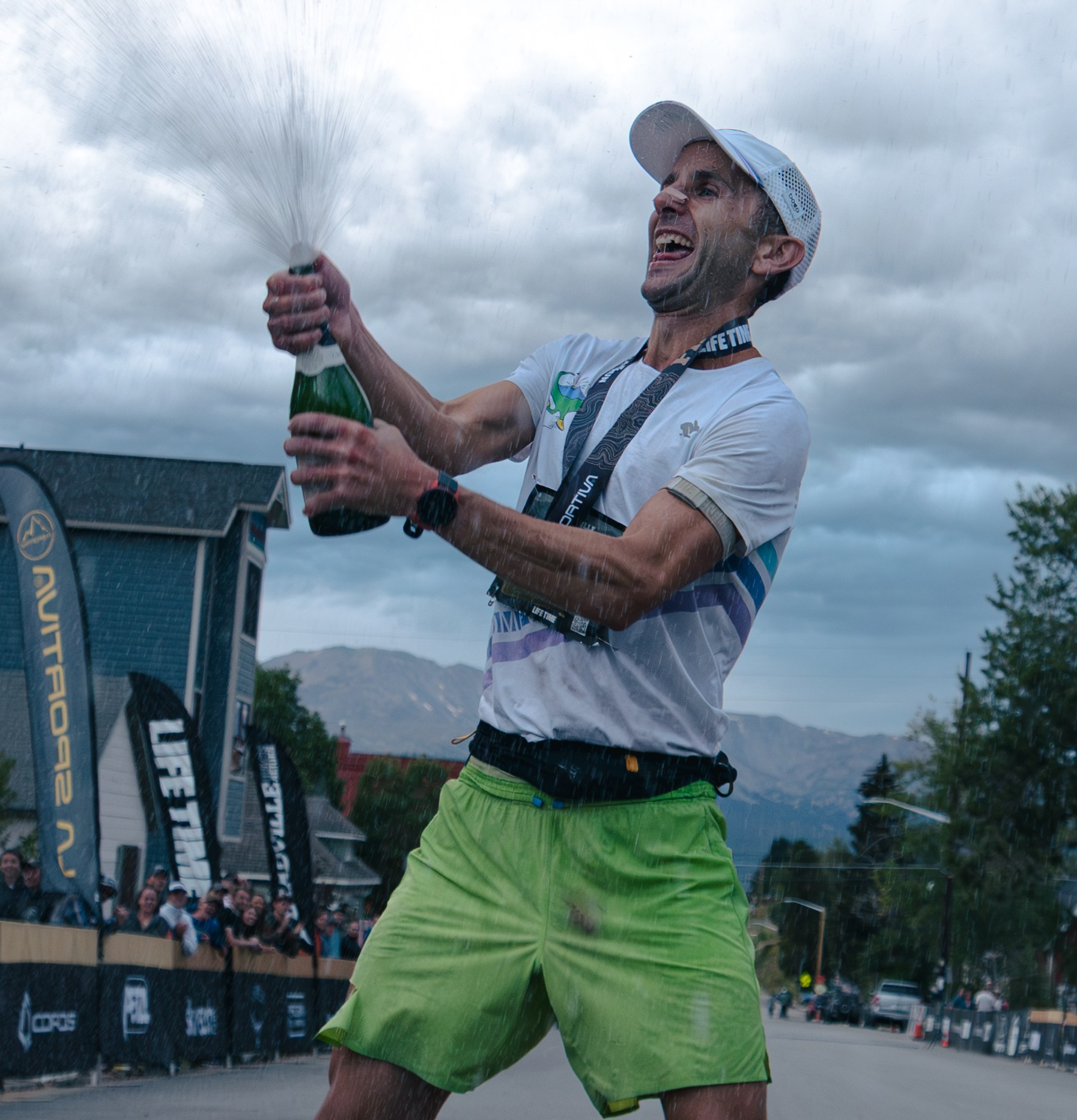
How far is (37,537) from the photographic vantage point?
11688mm

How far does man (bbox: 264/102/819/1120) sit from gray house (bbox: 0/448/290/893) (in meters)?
23.4

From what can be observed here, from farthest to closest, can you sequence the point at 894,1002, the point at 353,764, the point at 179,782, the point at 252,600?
the point at 353,764, the point at 894,1002, the point at 252,600, the point at 179,782

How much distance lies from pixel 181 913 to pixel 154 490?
17290 millimetres

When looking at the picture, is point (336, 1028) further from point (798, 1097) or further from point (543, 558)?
point (798, 1097)

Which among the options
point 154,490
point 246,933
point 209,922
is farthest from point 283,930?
point 154,490

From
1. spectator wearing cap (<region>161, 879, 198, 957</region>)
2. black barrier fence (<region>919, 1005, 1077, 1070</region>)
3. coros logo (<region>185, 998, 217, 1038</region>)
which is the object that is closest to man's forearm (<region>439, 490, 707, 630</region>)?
spectator wearing cap (<region>161, 879, 198, 957</region>)

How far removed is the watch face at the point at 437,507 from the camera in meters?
2.51

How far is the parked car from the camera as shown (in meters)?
57.9

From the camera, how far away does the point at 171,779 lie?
16438 millimetres

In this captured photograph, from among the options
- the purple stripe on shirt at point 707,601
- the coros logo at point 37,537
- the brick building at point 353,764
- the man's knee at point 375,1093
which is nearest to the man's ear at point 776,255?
the purple stripe on shirt at point 707,601

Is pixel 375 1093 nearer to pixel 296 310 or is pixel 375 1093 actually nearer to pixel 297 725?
pixel 296 310

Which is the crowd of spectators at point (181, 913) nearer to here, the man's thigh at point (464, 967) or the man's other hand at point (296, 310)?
the man's thigh at point (464, 967)

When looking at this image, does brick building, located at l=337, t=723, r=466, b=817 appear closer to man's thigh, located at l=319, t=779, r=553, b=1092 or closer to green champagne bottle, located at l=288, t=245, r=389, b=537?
man's thigh, located at l=319, t=779, r=553, b=1092

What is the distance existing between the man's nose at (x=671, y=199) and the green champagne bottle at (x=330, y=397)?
979mm
